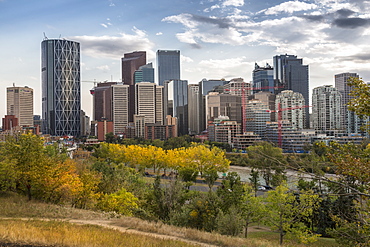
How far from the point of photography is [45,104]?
17762cm

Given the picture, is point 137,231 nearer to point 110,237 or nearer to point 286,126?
point 110,237

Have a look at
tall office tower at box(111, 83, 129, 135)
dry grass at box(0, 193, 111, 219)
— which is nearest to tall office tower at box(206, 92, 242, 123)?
tall office tower at box(111, 83, 129, 135)

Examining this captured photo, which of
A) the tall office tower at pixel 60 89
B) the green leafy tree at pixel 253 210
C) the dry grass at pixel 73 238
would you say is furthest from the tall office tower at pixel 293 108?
the tall office tower at pixel 60 89

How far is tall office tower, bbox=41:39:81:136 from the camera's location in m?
175

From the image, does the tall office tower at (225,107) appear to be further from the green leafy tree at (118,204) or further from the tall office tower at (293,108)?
the green leafy tree at (118,204)

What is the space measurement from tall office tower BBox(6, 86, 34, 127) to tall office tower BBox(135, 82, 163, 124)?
75.1 meters

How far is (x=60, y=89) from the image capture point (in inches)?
7013

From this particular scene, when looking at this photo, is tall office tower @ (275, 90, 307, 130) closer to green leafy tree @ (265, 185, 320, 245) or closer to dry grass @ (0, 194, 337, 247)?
green leafy tree @ (265, 185, 320, 245)

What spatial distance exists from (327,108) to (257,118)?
2047cm

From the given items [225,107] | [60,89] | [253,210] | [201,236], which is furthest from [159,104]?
[201,236]

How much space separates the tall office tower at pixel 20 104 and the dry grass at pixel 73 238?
194370 mm

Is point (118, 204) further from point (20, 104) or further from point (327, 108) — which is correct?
point (20, 104)

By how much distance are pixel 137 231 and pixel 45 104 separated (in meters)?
182

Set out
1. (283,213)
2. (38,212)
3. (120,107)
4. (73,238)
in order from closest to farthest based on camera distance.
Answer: (73,238), (38,212), (283,213), (120,107)
